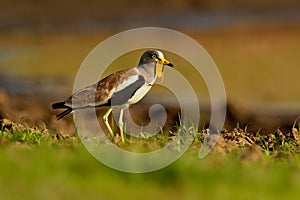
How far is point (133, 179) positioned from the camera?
6.26 m

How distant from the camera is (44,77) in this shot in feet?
69.3

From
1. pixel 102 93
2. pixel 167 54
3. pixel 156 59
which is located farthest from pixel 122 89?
pixel 167 54

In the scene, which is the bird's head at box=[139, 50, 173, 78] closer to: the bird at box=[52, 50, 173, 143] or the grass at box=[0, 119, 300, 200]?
the bird at box=[52, 50, 173, 143]

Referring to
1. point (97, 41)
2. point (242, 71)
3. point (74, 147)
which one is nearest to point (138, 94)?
point (74, 147)

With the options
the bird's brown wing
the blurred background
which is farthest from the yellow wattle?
the blurred background

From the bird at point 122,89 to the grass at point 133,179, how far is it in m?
2.08

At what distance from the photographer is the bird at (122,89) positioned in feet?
29.4

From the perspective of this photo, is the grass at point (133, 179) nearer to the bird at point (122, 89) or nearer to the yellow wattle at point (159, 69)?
the bird at point (122, 89)

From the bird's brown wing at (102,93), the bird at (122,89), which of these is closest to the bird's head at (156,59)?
the bird at (122,89)

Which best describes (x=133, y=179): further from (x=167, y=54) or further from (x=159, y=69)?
(x=167, y=54)

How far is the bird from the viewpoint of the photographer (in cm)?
895

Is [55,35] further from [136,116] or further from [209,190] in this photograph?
[209,190]

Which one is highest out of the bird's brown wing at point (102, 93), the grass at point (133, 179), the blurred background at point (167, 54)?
the blurred background at point (167, 54)

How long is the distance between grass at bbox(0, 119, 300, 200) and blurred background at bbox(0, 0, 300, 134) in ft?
15.9
